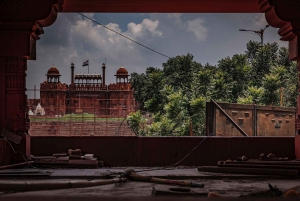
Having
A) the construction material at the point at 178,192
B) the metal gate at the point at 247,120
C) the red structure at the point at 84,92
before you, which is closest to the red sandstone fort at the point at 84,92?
the red structure at the point at 84,92

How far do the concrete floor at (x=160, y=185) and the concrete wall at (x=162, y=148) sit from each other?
559 millimetres

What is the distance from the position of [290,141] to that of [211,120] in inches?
135

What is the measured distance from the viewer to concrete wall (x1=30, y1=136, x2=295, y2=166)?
7.28m

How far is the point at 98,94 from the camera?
3647 cm

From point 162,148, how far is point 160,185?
201cm

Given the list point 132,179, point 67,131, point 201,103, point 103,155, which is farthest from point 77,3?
point 67,131

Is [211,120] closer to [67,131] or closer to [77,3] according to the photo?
[77,3]

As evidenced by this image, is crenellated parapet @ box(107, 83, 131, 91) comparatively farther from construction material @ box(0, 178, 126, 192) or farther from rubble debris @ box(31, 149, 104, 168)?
construction material @ box(0, 178, 126, 192)

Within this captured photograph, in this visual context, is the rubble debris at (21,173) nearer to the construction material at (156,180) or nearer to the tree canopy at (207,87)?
the construction material at (156,180)

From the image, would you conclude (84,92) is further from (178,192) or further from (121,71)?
(178,192)

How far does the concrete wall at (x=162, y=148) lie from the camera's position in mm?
7277

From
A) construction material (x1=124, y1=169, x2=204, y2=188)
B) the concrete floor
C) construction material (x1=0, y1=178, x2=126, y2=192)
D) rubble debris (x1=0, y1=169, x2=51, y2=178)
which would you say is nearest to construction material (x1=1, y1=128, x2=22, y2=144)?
rubble debris (x1=0, y1=169, x2=51, y2=178)

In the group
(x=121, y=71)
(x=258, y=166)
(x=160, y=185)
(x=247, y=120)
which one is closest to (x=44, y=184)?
(x=160, y=185)

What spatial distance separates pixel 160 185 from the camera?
532 cm
